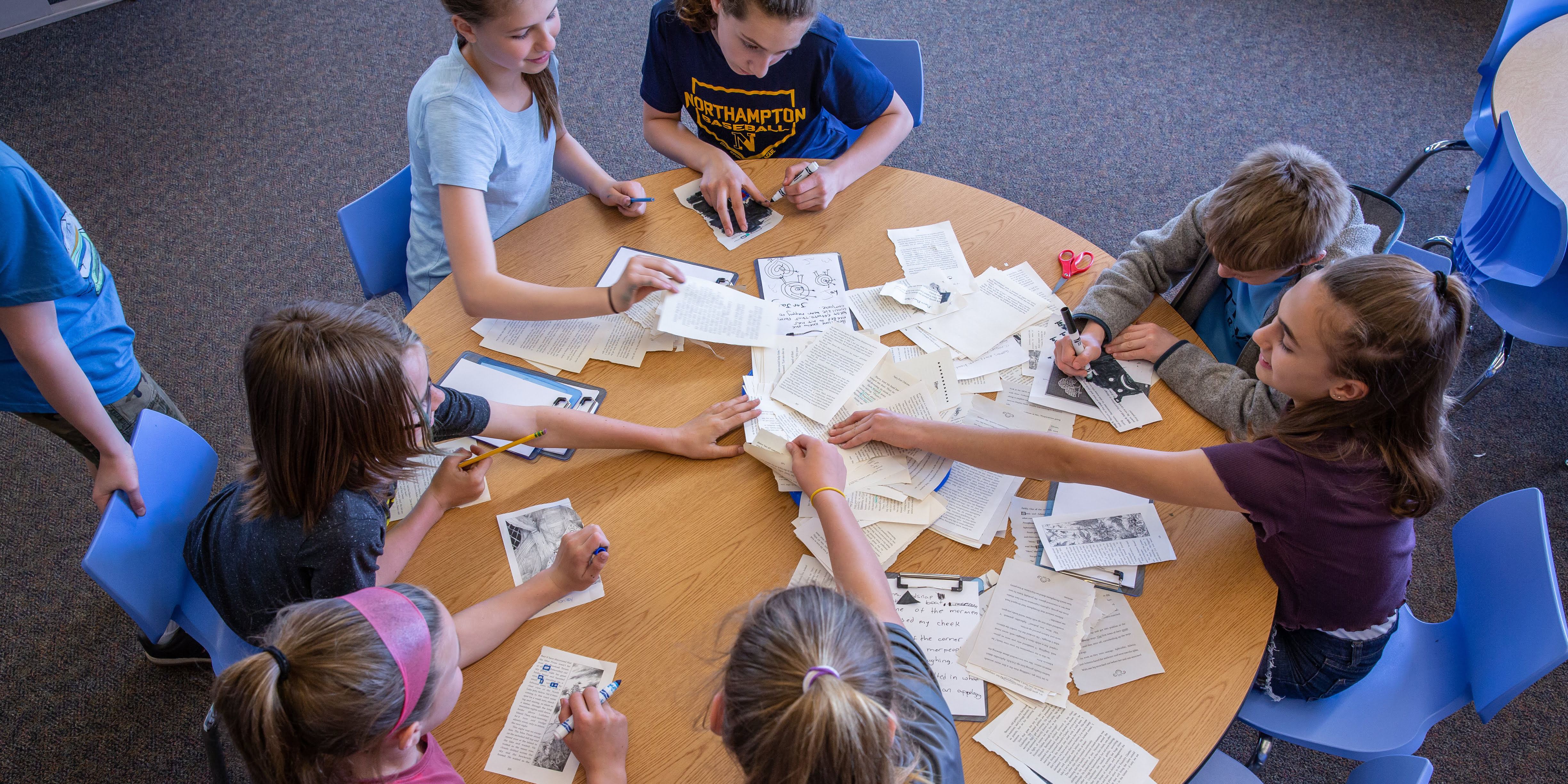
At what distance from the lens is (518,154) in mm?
1954

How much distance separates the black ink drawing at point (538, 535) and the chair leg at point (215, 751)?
492 millimetres

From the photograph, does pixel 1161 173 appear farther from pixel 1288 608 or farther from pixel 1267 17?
pixel 1288 608

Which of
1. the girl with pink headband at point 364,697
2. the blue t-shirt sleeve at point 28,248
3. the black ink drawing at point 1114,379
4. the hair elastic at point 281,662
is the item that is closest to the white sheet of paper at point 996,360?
the black ink drawing at point 1114,379

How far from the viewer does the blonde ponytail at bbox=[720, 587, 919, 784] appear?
0.91m

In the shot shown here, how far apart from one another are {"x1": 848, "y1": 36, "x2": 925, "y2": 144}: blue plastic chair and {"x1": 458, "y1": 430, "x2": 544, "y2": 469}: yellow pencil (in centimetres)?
115

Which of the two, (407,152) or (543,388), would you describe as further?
(407,152)

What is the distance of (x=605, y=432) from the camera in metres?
1.57

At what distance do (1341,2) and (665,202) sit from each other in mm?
3676

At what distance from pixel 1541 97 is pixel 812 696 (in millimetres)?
2601

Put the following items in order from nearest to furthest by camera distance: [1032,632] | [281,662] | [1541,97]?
[281,662]
[1032,632]
[1541,97]

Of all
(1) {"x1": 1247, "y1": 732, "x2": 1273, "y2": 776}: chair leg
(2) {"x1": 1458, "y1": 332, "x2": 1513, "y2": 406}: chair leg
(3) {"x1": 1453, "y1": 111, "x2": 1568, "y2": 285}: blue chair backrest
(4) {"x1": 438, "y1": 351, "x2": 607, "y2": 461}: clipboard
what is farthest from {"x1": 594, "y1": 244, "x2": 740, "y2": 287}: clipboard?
(2) {"x1": 1458, "y1": 332, "x2": 1513, "y2": 406}: chair leg

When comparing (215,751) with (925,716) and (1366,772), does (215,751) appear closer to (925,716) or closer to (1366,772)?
(925,716)

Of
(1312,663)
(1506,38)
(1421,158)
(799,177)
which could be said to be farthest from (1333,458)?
(1421,158)

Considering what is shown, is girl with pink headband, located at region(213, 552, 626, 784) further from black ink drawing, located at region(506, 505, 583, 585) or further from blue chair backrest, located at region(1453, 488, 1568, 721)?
blue chair backrest, located at region(1453, 488, 1568, 721)
